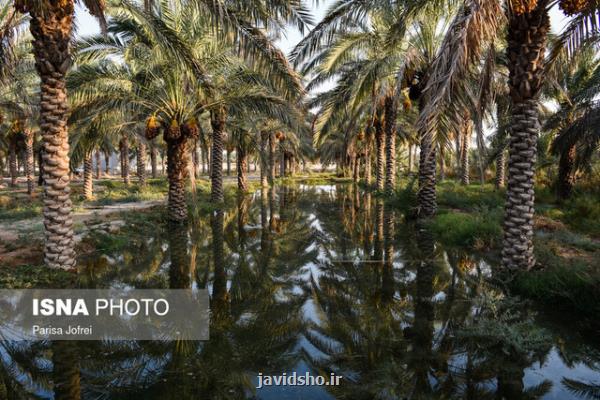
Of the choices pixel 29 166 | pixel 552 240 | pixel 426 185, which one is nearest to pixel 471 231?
pixel 552 240

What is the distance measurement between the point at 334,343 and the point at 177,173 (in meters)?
10.7

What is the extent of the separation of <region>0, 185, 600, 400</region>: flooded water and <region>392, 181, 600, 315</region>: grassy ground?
0.69 meters

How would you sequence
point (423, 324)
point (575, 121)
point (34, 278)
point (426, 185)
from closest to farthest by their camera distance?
point (423, 324) < point (34, 278) < point (575, 121) < point (426, 185)

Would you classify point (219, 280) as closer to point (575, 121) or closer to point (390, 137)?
point (575, 121)

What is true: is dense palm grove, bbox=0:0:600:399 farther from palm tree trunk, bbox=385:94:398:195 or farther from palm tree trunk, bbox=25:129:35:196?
palm tree trunk, bbox=25:129:35:196

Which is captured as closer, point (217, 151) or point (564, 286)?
point (564, 286)

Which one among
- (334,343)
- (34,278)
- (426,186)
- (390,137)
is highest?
(390,137)

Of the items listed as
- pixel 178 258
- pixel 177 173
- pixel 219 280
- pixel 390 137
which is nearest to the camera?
pixel 219 280

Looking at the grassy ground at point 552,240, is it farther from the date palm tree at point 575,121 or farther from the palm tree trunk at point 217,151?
→ the palm tree trunk at point 217,151

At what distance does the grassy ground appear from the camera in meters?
6.43

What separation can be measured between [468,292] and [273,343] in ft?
12.8

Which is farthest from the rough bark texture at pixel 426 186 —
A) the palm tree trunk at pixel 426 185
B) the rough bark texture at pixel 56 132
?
the rough bark texture at pixel 56 132

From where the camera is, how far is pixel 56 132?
306 inches

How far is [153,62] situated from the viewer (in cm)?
1305
